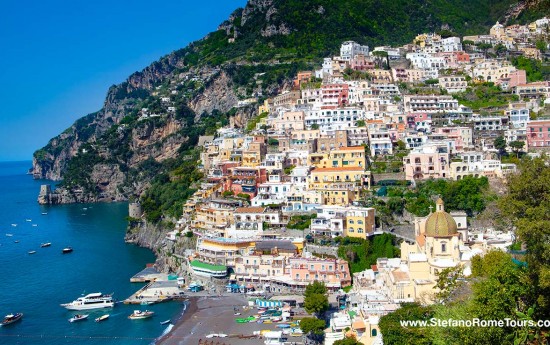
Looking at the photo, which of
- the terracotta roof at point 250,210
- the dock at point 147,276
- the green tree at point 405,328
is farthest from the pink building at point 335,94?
the green tree at point 405,328

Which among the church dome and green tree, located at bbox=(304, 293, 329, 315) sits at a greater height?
the church dome

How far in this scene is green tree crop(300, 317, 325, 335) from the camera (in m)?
30.6

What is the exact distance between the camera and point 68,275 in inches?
1945

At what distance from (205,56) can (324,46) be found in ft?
103

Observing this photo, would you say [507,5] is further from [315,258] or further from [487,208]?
[315,258]

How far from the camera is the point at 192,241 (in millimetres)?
47469

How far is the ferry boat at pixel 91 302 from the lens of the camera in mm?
40281

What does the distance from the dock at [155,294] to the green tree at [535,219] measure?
25653 millimetres

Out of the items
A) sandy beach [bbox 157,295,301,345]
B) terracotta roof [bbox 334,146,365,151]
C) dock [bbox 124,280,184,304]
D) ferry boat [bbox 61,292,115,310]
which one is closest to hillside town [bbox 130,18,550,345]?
terracotta roof [bbox 334,146,365,151]

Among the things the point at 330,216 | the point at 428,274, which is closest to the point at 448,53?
the point at 330,216

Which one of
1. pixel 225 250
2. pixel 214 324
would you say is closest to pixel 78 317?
pixel 214 324

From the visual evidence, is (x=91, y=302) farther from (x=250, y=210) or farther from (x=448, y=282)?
(x=448, y=282)

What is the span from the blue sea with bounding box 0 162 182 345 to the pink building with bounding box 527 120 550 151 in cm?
3104

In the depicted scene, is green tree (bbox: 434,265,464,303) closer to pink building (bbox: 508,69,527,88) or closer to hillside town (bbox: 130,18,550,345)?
hillside town (bbox: 130,18,550,345)
